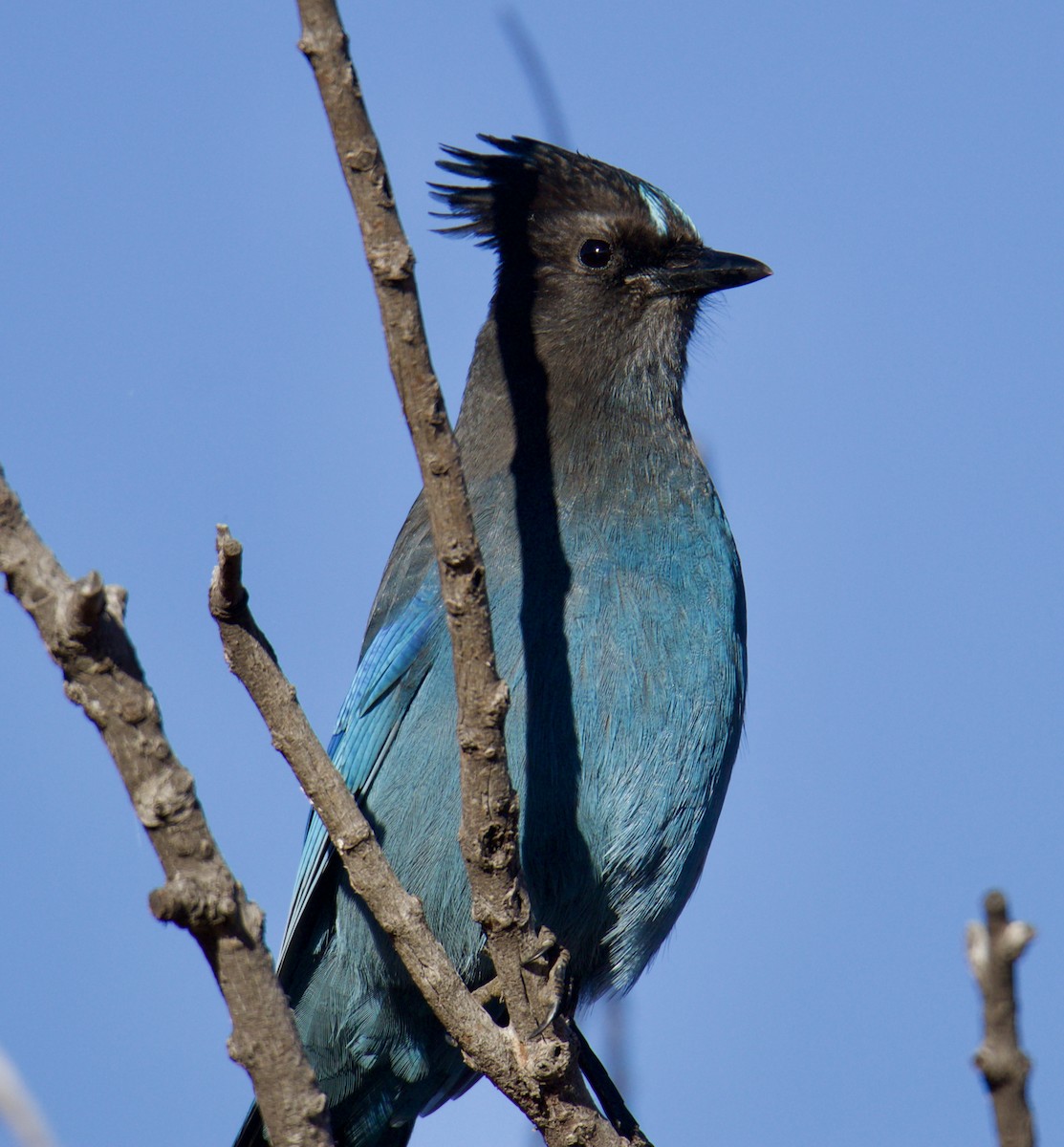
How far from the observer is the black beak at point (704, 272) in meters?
5.21

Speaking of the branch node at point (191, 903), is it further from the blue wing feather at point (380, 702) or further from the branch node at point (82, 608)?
the blue wing feather at point (380, 702)

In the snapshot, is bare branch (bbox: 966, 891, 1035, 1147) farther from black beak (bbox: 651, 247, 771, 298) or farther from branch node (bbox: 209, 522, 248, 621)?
black beak (bbox: 651, 247, 771, 298)

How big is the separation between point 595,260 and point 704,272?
1.20ft

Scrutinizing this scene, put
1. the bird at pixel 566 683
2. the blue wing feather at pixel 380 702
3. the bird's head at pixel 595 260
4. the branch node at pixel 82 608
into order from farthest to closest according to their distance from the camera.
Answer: the bird's head at pixel 595 260, the blue wing feather at pixel 380 702, the bird at pixel 566 683, the branch node at pixel 82 608

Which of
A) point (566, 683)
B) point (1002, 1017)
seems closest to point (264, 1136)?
point (566, 683)

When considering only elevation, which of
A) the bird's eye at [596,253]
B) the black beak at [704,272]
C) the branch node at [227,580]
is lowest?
the branch node at [227,580]

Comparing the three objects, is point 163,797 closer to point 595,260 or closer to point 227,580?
point 227,580

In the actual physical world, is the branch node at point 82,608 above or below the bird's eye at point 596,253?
below

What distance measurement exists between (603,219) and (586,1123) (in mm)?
2976

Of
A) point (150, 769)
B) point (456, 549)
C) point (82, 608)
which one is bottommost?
point (150, 769)

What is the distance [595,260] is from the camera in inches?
206

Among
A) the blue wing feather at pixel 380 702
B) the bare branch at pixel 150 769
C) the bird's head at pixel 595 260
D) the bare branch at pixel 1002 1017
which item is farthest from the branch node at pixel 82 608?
the bird's head at pixel 595 260

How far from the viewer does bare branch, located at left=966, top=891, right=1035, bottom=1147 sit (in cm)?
149

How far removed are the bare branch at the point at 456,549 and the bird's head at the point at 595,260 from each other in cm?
236
